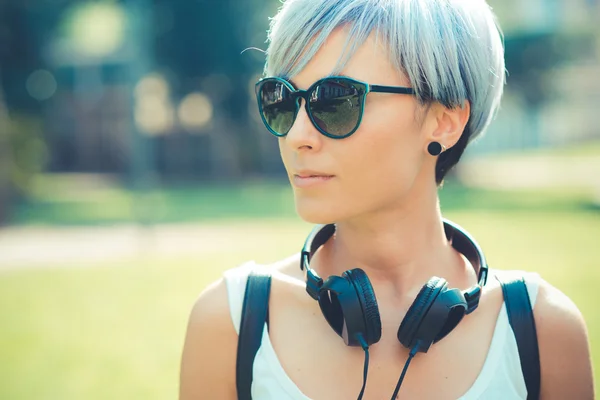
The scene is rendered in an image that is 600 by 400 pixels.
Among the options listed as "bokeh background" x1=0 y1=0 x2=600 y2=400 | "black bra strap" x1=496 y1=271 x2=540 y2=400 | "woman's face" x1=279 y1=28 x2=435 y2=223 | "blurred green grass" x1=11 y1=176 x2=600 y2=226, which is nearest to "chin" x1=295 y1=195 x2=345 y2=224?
"woman's face" x1=279 y1=28 x2=435 y2=223

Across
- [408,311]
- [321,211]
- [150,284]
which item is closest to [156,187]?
[150,284]

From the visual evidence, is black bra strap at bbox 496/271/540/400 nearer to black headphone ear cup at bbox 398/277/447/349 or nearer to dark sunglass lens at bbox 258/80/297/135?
black headphone ear cup at bbox 398/277/447/349

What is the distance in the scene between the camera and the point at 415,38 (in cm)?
172

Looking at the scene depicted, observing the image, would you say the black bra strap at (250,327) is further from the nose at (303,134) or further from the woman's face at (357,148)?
the nose at (303,134)

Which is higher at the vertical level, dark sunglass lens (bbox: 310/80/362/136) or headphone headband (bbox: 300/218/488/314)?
dark sunglass lens (bbox: 310/80/362/136)

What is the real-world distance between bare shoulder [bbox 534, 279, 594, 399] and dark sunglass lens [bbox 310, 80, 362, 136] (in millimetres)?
800

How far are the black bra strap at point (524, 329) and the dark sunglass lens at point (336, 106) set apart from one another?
2.35 feet

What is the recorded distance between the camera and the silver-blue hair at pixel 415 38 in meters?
1.73

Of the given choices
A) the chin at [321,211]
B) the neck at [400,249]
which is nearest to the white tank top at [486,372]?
the neck at [400,249]

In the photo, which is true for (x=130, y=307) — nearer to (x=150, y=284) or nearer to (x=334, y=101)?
(x=150, y=284)

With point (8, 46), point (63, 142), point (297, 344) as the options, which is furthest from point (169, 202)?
point (297, 344)

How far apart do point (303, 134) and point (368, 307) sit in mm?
527

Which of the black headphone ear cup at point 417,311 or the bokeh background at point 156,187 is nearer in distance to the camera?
the black headphone ear cup at point 417,311

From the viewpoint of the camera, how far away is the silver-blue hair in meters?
1.73
